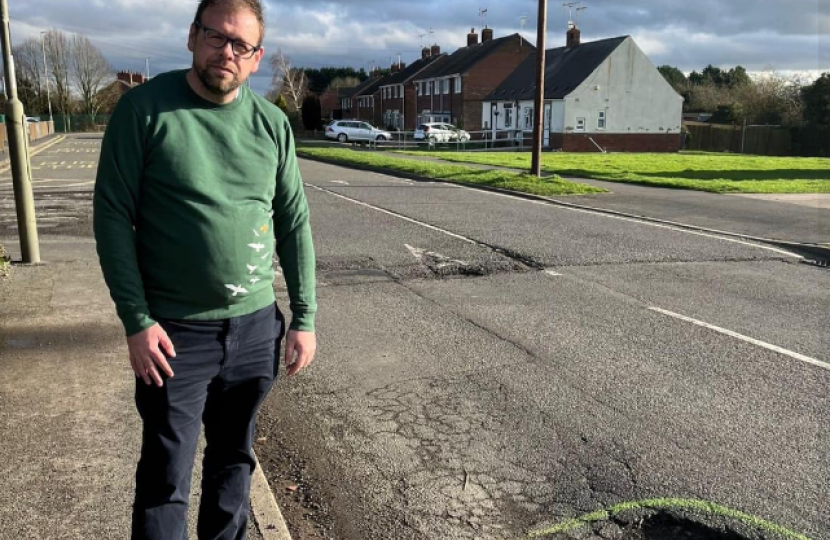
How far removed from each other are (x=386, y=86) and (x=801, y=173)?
5626cm

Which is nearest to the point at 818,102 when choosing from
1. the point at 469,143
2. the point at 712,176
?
the point at 469,143

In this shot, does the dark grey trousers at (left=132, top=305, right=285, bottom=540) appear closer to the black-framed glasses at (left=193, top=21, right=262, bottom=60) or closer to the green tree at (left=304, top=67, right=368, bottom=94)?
the black-framed glasses at (left=193, top=21, right=262, bottom=60)

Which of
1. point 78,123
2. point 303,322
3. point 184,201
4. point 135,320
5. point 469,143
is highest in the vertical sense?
point 78,123

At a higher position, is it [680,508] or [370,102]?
[370,102]

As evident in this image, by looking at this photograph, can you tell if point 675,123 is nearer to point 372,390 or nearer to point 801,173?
point 801,173

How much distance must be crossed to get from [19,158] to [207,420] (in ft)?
23.9

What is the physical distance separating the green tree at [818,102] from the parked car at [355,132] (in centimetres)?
2707

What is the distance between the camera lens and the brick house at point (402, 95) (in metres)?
72.4

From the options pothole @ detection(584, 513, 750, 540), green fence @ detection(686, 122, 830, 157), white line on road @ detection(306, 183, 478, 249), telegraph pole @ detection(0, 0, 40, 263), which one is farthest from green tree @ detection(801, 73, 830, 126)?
pothole @ detection(584, 513, 750, 540)

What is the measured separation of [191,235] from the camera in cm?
242

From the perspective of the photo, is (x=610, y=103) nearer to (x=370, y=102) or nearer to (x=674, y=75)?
(x=370, y=102)

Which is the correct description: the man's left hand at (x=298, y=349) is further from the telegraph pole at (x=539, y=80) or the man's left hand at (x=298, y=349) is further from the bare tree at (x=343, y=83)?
the bare tree at (x=343, y=83)

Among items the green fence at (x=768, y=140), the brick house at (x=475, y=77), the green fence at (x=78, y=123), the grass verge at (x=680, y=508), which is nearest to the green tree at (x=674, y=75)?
the brick house at (x=475, y=77)

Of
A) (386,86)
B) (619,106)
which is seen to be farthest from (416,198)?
(386,86)
